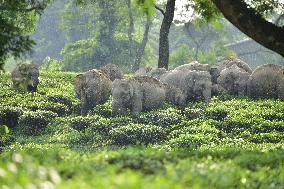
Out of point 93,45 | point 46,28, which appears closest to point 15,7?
point 93,45

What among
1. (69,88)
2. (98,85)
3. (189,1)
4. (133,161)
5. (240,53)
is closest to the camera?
(133,161)

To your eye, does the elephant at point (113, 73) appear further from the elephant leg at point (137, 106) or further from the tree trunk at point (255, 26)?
the tree trunk at point (255, 26)

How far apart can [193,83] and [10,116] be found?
386 inches

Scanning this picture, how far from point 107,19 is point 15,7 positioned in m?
43.6

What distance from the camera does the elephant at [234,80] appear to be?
2773cm

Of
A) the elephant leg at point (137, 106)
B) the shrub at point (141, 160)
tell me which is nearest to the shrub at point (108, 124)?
the elephant leg at point (137, 106)

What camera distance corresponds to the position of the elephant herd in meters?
24.2

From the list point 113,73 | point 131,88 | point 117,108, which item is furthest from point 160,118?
point 113,73

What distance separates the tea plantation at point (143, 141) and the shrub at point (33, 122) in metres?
0.04

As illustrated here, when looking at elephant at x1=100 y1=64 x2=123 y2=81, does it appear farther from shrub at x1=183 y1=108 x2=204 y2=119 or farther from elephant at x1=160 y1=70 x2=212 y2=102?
shrub at x1=183 y1=108 x2=204 y2=119

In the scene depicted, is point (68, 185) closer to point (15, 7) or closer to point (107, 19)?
point (15, 7)

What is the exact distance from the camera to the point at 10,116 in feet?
76.3

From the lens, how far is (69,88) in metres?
29.8

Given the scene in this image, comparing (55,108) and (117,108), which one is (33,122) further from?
(117,108)
